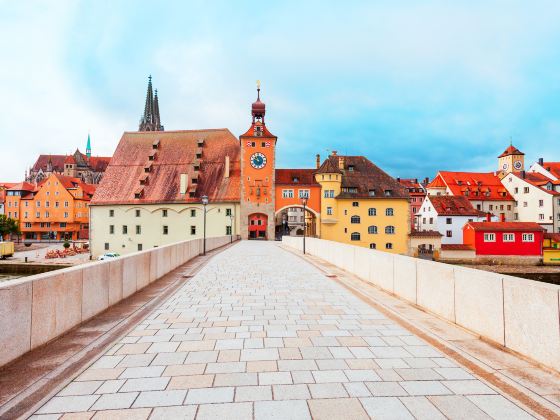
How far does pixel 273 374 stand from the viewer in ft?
16.0

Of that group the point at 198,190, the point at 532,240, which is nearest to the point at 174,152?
the point at 198,190

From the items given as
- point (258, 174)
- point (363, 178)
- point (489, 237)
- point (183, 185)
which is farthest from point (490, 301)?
point (363, 178)

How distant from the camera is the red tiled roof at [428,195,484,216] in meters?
66.3

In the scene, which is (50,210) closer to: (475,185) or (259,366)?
(475,185)

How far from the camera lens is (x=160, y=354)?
559 cm

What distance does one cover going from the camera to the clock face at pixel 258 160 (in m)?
58.0

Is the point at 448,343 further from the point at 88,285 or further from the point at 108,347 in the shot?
the point at 88,285

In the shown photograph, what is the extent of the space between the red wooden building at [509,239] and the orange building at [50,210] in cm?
7862

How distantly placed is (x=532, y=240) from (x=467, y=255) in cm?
888

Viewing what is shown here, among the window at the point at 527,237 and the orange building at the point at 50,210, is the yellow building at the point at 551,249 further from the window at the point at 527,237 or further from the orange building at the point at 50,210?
the orange building at the point at 50,210

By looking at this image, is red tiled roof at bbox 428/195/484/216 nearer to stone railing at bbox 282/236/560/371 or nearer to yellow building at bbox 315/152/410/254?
yellow building at bbox 315/152/410/254

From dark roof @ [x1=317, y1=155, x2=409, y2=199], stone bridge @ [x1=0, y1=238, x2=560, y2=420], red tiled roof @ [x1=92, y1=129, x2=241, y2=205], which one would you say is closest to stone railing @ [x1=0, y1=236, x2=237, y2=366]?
stone bridge @ [x1=0, y1=238, x2=560, y2=420]

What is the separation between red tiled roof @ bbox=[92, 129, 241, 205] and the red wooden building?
3572 centimetres

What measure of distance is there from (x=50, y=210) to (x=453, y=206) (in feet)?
268
